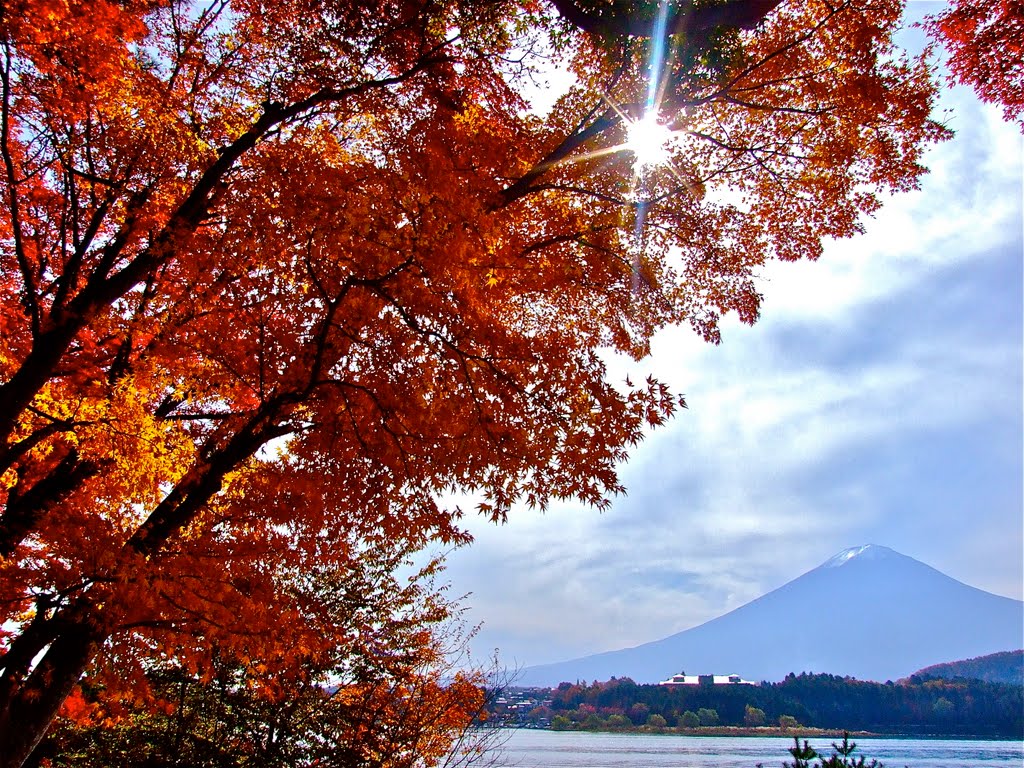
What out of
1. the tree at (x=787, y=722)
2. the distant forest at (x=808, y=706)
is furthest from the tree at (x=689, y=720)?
the tree at (x=787, y=722)

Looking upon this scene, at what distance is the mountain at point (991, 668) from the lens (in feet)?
366

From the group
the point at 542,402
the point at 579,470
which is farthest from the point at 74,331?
the point at 579,470

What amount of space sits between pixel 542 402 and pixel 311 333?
2106 millimetres

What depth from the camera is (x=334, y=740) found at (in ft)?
28.0

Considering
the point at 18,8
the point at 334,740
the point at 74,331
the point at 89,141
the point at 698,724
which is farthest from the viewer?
the point at 698,724

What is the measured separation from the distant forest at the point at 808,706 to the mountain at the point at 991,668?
59197 mm

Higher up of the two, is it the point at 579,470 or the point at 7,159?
the point at 7,159

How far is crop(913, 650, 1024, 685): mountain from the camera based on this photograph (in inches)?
4387

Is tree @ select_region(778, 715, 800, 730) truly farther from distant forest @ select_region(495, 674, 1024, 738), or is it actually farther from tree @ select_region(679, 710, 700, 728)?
tree @ select_region(679, 710, 700, 728)

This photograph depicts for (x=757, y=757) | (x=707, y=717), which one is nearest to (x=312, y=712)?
(x=757, y=757)

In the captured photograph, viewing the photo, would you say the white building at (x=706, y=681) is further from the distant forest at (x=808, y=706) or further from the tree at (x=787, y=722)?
the tree at (x=787, y=722)

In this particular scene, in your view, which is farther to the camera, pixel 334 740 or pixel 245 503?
pixel 334 740

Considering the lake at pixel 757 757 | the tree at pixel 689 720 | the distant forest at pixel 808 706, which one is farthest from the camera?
the tree at pixel 689 720

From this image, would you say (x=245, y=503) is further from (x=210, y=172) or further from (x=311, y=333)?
(x=210, y=172)
